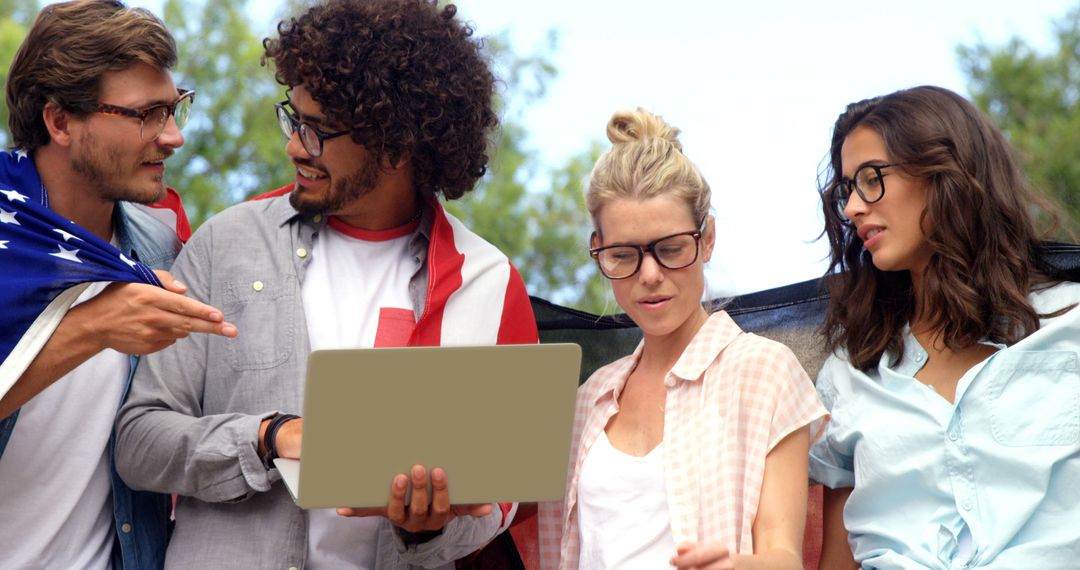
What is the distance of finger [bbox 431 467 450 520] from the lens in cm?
249

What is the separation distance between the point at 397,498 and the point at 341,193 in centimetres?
89

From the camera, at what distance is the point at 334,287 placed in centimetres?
302

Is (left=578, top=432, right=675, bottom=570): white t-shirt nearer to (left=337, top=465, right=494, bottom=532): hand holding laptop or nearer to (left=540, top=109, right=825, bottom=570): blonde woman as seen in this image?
(left=540, top=109, right=825, bottom=570): blonde woman

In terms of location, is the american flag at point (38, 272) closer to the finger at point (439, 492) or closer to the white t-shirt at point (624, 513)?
the finger at point (439, 492)

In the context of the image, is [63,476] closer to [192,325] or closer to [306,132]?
[192,325]

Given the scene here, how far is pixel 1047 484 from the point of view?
262 cm

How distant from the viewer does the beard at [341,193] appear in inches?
120

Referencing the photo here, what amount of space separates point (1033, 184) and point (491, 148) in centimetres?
140

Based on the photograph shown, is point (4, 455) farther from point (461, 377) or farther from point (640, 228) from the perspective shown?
point (640, 228)

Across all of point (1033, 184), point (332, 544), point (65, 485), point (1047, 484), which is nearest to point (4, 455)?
point (65, 485)

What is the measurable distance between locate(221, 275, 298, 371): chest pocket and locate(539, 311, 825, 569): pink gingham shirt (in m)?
0.72

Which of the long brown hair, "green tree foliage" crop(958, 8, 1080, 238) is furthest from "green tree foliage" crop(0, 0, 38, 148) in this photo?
"green tree foliage" crop(958, 8, 1080, 238)

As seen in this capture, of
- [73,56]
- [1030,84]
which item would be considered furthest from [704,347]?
[1030,84]

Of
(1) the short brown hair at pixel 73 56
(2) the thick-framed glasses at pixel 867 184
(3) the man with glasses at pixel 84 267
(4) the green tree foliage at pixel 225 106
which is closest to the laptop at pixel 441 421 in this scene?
(3) the man with glasses at pixel 84 267
